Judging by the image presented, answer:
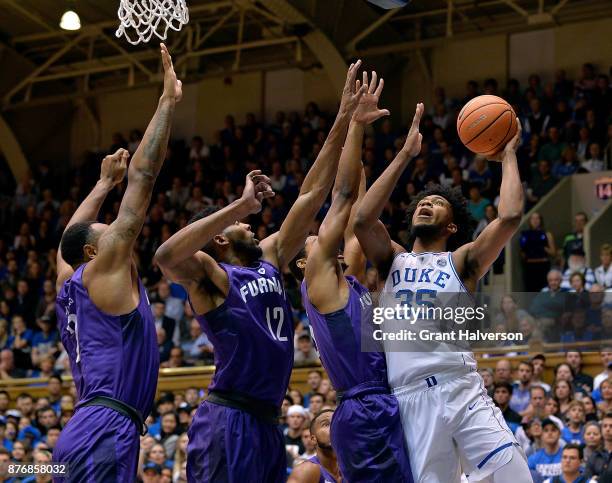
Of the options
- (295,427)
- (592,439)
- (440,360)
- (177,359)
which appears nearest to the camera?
(440,360)

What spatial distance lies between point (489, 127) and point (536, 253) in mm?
8347

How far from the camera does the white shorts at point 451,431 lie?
5832 mm

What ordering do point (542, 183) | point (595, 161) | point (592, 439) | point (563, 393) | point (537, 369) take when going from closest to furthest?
point (592, 439)
point (563, 393)
point (537, 369)
point (595, 161)
point (542, 183)

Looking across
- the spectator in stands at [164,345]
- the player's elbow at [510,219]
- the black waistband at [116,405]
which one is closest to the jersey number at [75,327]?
the black waistband at [116,405]

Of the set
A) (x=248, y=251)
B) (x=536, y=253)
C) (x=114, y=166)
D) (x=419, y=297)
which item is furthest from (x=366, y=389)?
(x=536, y=253)

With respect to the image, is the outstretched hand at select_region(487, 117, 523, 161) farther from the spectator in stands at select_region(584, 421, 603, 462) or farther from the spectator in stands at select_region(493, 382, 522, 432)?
the spectator in stands at select_region(493, 382, 522, 432)

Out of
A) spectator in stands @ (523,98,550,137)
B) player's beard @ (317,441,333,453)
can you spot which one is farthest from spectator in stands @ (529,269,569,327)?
player's beard @ (317,441,333,453)

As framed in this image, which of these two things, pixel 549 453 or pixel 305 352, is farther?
pixel 305 352

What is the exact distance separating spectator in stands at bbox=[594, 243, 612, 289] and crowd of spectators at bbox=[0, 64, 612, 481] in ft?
0.06

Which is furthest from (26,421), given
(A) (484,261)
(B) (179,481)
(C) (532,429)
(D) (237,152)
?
(A) (484,261)

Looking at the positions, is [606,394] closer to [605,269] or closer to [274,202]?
[605,269]

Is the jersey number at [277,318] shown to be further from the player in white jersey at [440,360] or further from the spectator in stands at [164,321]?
the spectator in stands at [164,321]

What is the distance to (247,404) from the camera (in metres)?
6.13

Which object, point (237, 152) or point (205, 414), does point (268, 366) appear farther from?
point (237, 152)
